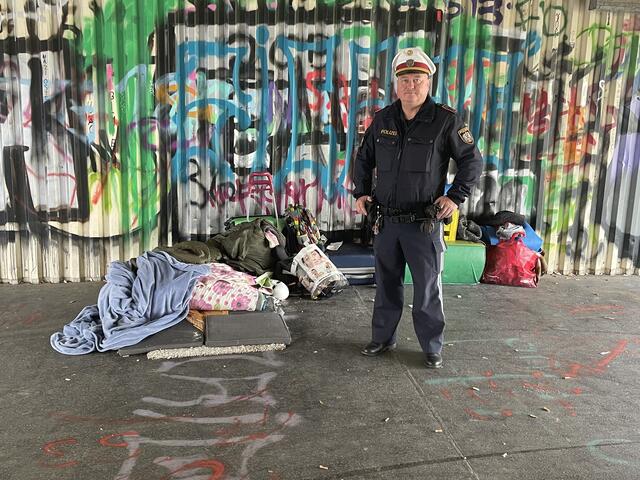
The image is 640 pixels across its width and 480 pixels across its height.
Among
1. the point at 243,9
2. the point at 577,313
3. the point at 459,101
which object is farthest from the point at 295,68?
the point at 577,313

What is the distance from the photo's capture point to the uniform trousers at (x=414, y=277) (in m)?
4.05

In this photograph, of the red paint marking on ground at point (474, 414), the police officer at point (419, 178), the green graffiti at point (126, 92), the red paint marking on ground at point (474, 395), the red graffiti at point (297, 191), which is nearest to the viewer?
the red paint marking on ground at point (474, 414)

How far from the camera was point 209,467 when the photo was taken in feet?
9.67

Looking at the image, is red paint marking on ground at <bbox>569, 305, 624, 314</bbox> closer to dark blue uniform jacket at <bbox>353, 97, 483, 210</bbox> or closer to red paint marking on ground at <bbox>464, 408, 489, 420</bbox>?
dark blue uniform jacket at <bbox>353, 97, 483, 210</bbox>

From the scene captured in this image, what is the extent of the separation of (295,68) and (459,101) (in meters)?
1.83

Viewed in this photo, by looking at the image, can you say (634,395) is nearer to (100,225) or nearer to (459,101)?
(459,101)

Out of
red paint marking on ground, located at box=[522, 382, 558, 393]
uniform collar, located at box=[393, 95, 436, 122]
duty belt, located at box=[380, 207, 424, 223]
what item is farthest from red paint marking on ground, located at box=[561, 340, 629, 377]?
uniform collar, located at box=[393, 95, 436, 122]

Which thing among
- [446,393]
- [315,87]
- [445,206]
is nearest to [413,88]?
[445,206]

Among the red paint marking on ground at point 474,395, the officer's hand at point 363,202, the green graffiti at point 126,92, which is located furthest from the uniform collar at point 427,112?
the green graffiti at point 126,92

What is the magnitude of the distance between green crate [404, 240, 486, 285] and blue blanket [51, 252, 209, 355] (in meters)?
2.47

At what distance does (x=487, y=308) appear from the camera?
5492mm

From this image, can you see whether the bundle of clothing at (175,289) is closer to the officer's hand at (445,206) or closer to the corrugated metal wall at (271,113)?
the corrugated metal wall at (271,113)

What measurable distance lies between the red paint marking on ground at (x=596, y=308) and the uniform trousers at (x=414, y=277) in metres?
2.04

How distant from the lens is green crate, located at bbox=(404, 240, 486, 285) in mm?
6199
